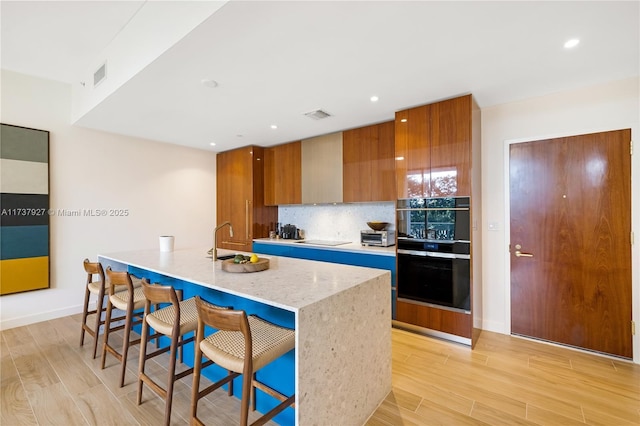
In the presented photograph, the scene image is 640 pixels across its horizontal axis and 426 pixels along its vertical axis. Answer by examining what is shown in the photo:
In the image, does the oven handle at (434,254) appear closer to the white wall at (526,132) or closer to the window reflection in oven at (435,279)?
the window reflection in oven at (435,279)

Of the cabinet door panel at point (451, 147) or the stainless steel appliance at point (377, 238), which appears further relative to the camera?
the stainless steel appliance at point (377, 238)

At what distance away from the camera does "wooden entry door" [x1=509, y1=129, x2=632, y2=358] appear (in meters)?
2.52

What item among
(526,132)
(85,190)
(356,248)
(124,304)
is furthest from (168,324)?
(526,132)

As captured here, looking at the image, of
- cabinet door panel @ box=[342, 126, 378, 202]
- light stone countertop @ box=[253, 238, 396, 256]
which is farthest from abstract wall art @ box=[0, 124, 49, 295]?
cabinet door panel @ box=[342, 126, 378, 202]

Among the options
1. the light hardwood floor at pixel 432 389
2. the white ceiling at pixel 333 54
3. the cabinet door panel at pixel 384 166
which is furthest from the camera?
the cabinet door panel at pixel 384 166

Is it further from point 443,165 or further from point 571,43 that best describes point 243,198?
point 571,43

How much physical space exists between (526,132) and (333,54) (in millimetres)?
2228

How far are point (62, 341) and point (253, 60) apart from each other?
3.34 meters

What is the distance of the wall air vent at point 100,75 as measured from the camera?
9.38ft

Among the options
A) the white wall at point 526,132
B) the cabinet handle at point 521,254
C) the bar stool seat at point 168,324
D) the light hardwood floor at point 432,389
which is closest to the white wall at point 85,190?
the light hardwood floor at point 432,389

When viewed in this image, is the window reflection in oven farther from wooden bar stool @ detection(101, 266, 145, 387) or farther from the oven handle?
wooden bar stool @ detection(101, 266, 145, 387)

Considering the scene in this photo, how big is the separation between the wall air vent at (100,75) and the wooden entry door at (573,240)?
4.26m

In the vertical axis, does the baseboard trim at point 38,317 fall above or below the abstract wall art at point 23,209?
below

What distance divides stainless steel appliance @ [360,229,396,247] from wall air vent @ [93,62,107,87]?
3381 mm
